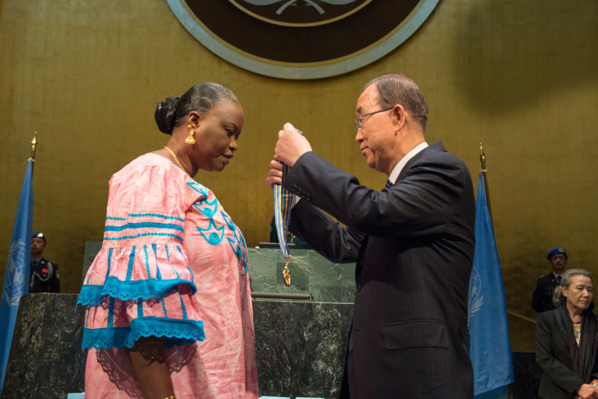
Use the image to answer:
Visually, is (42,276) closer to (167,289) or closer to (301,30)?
(301,30)

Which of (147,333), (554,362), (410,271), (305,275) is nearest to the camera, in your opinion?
(147,333)

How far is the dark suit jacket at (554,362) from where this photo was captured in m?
4.30

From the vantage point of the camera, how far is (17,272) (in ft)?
17.5

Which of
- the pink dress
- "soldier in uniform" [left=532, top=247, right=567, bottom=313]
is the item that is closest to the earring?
the pink dress

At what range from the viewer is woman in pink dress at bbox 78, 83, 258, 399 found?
58.6 inches

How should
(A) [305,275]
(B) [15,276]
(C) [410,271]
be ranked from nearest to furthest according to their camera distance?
(C) [410,271] < (A) [305,275] < (B) [15,276]

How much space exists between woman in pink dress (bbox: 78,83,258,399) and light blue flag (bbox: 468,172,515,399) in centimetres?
308

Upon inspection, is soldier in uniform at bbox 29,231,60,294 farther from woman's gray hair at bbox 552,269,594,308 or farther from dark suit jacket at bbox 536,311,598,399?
woman's gray hair at bbox 552,269,594,308

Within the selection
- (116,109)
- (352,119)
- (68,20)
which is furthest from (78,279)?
(352,119)

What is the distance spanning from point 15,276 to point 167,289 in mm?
4390

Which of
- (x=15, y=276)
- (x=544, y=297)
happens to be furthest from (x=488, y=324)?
(x=15, y=276)

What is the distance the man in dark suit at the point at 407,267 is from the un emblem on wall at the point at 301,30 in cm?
636

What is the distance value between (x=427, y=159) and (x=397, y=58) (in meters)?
6.51

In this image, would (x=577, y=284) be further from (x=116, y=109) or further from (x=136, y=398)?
(x=116, y=109)
